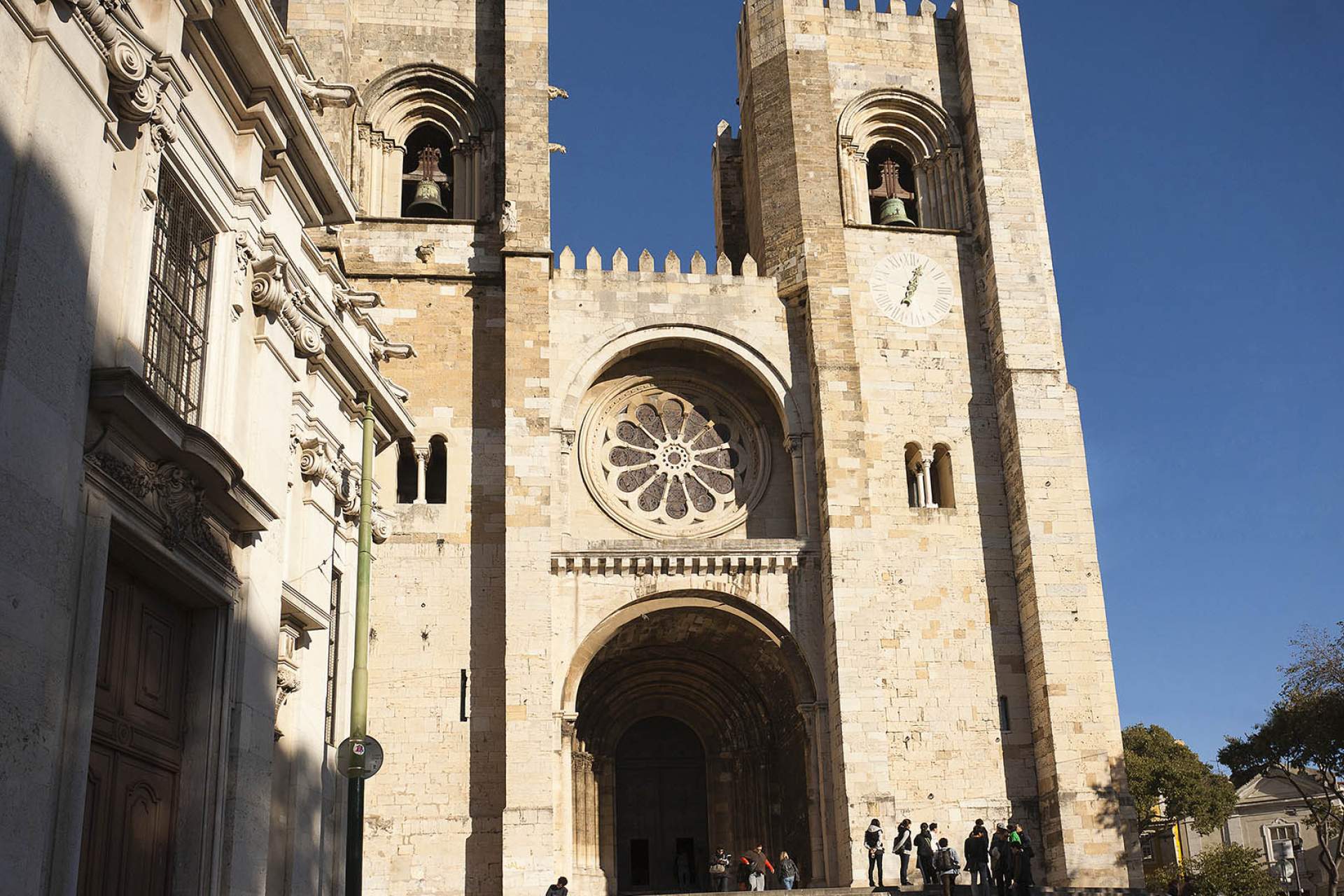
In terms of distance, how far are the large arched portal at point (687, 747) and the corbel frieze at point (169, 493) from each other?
1252 cm

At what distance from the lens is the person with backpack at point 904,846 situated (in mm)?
19375

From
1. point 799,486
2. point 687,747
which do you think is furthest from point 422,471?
point 687,747

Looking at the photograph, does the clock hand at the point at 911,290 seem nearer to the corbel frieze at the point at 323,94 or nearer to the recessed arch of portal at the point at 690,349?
the recessed arch of portal at the point at 690,349

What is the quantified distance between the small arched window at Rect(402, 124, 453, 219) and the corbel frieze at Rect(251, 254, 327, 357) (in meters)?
11.8

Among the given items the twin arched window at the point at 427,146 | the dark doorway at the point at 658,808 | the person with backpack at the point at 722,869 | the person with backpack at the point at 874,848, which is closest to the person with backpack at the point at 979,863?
the person with backpack at the point at 874,848

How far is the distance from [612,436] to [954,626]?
21.7 ft

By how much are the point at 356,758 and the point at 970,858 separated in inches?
358

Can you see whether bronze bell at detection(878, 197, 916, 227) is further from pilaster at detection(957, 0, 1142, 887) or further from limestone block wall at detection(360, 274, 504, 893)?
limestone block wall at detection(360, 274, 504, 893)

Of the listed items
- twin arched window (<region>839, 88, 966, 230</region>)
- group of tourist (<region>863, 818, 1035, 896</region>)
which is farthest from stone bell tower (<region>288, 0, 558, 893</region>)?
twin arched window (<region>839, 88, 966, 230</region>)

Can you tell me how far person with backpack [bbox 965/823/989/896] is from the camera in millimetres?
17344

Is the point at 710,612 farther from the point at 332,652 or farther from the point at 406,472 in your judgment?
the point at 332,652

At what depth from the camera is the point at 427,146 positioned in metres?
25.8

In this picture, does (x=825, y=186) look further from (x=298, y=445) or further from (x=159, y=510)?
(x=159, y=510)

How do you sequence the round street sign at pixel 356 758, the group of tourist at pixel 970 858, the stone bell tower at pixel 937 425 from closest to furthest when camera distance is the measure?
the round street sign at pixel 356 758, the group of tourist at pixel 970 858, the stone bell tower at pixel 937 425
